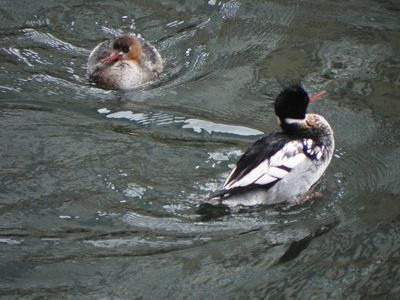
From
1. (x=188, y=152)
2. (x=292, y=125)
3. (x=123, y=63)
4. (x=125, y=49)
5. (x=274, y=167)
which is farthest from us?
(x=125, y=49)

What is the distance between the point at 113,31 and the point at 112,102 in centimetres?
182

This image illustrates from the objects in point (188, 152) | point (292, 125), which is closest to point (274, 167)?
point (292, 125)

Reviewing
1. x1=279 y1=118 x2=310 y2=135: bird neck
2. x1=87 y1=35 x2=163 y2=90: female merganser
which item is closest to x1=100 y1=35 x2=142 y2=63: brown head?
x1=87 y1=35 x2=163 y2=90: female merganser

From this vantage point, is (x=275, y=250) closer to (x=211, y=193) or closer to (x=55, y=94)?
(x=211, y=193)

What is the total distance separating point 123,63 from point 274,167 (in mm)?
3144

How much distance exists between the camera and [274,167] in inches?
269

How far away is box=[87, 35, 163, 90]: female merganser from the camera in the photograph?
925 centimetres

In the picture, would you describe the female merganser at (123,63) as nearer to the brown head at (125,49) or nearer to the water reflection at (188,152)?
the brown head at (125,49)

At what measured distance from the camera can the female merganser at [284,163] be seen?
6758 mm

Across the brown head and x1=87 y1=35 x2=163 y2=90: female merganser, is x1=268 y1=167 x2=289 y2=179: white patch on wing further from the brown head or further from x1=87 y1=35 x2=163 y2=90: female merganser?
the brown head

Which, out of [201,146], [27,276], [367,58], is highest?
[367,58]

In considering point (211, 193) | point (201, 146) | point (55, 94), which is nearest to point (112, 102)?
point (55, 94)

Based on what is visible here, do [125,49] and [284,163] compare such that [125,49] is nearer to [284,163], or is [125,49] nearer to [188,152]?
[188,152]

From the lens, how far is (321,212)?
22.5 ft
